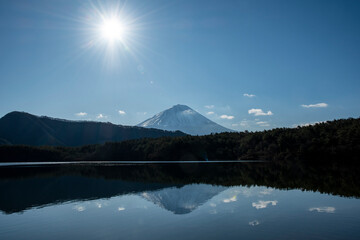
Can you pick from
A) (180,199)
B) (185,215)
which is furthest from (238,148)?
(185,215)

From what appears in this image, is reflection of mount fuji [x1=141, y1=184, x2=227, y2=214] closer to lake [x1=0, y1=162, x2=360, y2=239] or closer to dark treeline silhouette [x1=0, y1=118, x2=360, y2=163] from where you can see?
lake [x1=0, y1=162, x2=360, y2=239]

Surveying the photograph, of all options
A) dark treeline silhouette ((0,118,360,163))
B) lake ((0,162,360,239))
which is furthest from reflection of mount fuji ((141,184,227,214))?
dark treeline silhouette ((0,118,360,163))

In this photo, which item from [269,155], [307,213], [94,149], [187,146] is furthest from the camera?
[94,149]

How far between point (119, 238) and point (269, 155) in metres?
126

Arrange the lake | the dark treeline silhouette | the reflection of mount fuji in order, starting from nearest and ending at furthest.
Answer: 1. the lake
2. the reflection of mount fuji
3. the dark treeline silhouette

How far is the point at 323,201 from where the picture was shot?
31.8 metres

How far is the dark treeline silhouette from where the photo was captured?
116062mm

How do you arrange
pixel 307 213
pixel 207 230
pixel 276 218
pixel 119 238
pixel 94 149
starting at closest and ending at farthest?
1. pixel 119 238
2. pixel 207 230
3. pixel 276 218
4. pixel 307 213
5. pixel 94 149

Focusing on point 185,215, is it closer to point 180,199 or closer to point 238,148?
point 180,199

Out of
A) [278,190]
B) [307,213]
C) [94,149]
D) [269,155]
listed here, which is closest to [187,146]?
[269,155]

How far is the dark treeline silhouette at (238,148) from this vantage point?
116 m

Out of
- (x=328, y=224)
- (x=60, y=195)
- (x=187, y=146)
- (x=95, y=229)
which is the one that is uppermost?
(x=187, y=146)

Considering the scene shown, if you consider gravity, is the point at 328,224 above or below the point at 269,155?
below

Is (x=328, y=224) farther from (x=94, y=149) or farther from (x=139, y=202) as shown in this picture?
(x=94, y=149)
